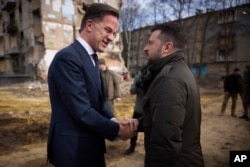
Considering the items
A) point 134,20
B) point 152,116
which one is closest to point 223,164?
point 152,116

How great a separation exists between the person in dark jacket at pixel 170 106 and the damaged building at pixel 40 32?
22.0 metres

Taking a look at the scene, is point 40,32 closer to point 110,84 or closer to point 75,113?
point 110,84

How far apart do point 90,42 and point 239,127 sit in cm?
764

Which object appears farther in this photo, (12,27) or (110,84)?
(12,27)

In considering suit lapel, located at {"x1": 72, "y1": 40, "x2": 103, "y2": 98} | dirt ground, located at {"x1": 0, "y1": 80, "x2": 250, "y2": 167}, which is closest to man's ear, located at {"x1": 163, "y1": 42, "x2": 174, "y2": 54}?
suit lapel, located at {"x1": 72, "y1": 40, "x2": 103, "y2": 98}

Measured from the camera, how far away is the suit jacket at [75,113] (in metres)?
1.99

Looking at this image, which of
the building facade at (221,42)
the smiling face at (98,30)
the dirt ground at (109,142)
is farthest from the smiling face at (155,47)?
the building facade at (221,42)

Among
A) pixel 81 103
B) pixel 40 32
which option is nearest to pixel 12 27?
pixel 40 32

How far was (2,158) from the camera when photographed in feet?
18.1

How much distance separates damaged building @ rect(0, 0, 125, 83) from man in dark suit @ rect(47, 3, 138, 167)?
71.5ft

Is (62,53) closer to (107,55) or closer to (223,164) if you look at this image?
(223,164)

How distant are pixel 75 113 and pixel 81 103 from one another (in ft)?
0.31

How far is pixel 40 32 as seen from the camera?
2469cm

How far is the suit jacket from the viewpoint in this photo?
1986 millimetres
